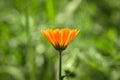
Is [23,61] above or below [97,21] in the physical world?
below

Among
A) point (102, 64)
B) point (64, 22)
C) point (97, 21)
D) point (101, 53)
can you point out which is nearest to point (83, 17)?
point (97, 21)

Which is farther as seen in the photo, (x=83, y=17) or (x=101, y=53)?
(x=83, y=17)

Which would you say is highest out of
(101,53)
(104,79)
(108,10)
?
(108,10)

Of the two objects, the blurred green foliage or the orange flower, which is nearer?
the orange flower

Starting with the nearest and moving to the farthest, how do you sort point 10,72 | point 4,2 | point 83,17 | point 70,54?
1. point 70,54
2. point 10,72
3. point 83,17
4. point 4,2

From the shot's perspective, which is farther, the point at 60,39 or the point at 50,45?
the point at 50,45

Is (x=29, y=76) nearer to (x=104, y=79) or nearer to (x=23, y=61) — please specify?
(x=23, y=61)

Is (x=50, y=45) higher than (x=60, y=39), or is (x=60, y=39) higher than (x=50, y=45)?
(x=50, y=45)

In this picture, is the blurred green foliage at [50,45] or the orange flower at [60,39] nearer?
the orange flower at [60,39]
